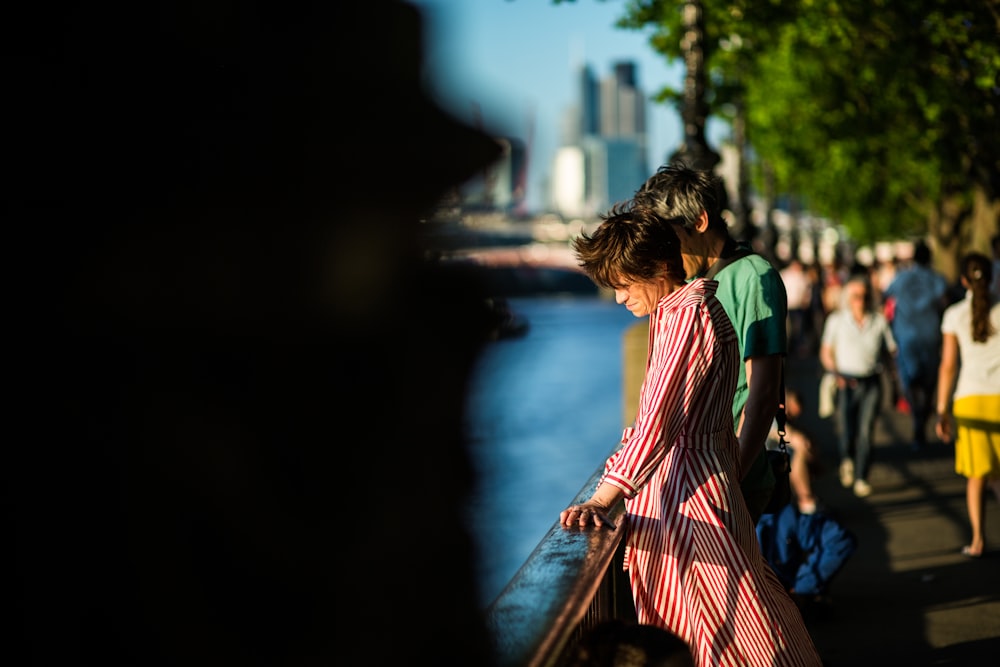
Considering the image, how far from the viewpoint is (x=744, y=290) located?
4.32 m

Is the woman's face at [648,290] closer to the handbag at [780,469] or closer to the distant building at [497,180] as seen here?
the handbag at [780,469]

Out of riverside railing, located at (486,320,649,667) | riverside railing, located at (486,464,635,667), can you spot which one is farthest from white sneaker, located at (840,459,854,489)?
riverside railing, located at (486,464,635,667)

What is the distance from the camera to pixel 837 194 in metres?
48.4

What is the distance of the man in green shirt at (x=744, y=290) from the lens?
403cm

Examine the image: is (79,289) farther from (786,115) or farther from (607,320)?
(607,320)

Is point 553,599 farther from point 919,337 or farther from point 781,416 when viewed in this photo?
point 919,337

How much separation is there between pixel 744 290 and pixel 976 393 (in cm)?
452

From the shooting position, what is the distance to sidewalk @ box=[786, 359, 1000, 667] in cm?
641

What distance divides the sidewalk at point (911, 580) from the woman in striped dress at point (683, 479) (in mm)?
2727

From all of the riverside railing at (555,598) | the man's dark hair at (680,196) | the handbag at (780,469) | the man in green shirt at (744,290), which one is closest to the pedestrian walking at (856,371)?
the handbag at (780,469)

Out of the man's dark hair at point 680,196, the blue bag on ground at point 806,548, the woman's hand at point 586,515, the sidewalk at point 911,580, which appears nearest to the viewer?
the woman's hand at point 586,515

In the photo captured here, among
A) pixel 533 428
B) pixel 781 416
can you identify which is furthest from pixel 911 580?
pixel 533 428

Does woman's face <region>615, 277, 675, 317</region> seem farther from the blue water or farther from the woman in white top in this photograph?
the woman in white top

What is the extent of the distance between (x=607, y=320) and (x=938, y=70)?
84.5 meters
